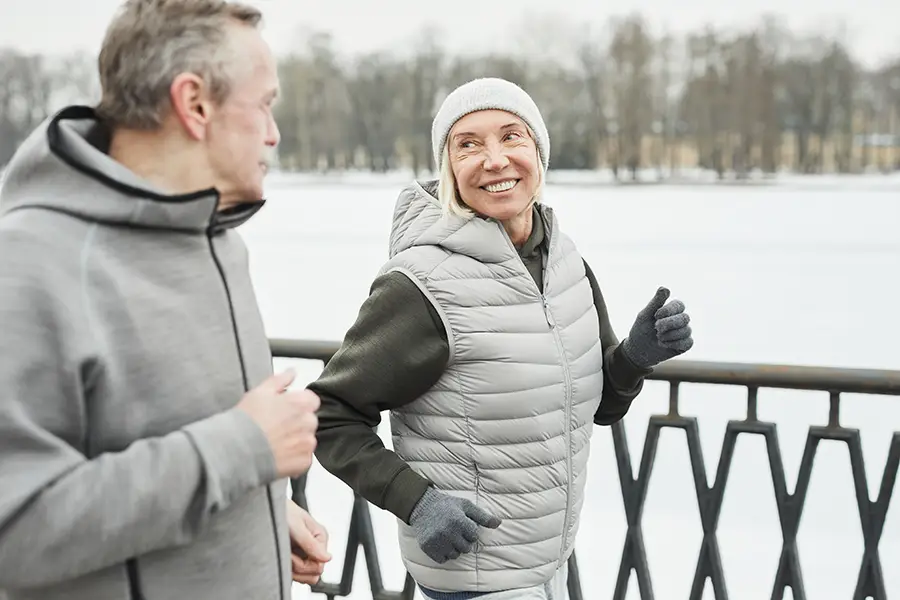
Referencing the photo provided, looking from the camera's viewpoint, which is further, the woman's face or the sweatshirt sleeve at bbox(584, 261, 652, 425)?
the sweatshirt sleeve at bbox(584, 261, 652, 425)

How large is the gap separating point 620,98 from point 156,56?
5.87 metres

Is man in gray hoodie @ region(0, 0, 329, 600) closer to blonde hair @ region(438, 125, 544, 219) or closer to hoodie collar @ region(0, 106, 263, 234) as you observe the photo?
hoodie collar @ region(0, 106, 263, 234)

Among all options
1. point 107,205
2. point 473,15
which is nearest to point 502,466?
point 107,205

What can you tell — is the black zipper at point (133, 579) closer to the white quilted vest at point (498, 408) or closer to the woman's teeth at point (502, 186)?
the white quilted vest at point (498, 408)

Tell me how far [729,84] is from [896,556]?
3.55 meters

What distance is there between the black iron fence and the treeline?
135 inches

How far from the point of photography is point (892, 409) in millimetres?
4293

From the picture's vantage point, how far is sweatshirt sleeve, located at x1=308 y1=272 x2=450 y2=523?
1333 mm

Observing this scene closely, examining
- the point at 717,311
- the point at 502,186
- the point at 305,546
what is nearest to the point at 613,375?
the point at 502,186

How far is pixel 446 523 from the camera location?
1.29 meters

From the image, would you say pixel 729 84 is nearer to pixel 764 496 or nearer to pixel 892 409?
pixel 892 409

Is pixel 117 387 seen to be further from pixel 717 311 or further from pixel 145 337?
pixel 717 311

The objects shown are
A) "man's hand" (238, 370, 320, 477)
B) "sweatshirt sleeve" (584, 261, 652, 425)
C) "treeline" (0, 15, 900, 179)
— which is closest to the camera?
"man's hand" (238, 370, 320, 477)

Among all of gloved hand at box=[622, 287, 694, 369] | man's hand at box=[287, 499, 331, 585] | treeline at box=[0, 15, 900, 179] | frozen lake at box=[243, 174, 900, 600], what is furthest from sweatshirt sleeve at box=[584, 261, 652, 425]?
treeline at box=[0, 15, 900, 179]
